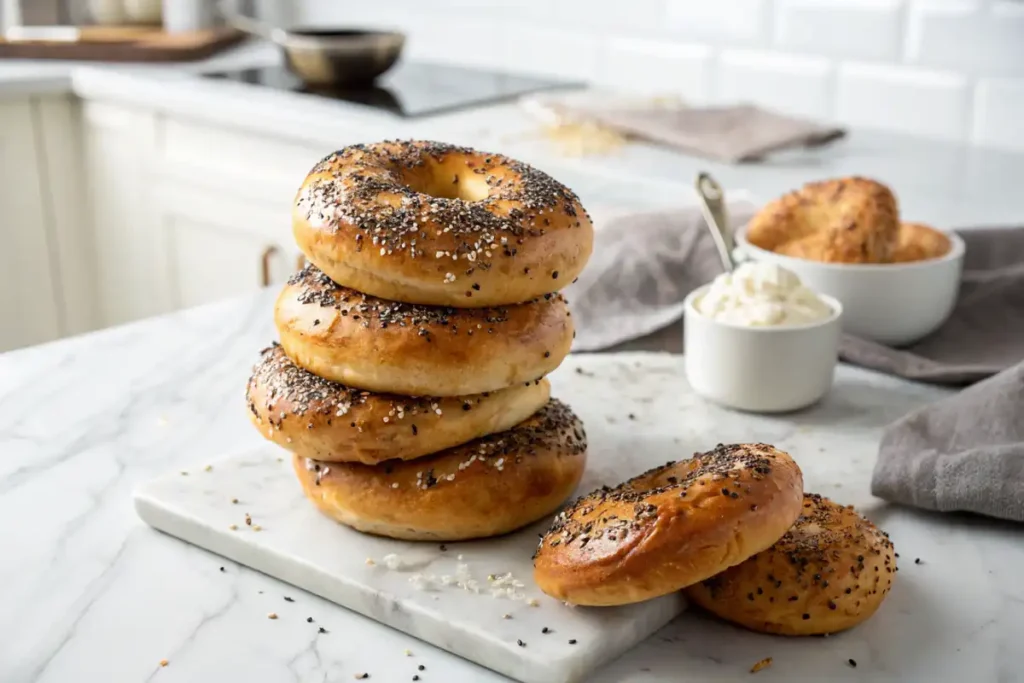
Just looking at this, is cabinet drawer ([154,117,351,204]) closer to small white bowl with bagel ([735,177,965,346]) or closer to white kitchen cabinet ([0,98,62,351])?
white kitchen cabinet ([0,98,62,351])

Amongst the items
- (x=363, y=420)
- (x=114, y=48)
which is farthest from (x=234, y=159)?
(x=363, y=420)

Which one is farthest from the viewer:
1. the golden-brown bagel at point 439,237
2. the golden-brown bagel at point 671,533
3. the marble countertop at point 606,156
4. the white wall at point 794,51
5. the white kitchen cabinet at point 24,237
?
the white kitchen cabinet at point 24,237

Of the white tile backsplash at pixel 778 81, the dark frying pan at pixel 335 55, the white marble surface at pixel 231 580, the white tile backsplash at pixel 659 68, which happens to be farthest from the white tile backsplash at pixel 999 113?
the dark frying pan at pixel 335 55

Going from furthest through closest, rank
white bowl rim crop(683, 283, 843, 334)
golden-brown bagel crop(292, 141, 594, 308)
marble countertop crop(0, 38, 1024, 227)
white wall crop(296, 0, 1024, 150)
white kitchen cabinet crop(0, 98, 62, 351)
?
white kitchen cabinet crop(0, 98, 62, 351), white wall crop(296, 0, 1024, 150), marble countertop crop(0, 38, 1024, 227), white bowl rim crop(683, 283, 843, 334), golden-brown bagel crop(292, 141, 594, 308)

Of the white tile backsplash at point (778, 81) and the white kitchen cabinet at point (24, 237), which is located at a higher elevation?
the white tile backsplash at point (778, 81)

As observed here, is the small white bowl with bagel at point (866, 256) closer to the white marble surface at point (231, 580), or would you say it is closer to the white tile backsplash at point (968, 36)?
the white marble surface at point (231, 580)

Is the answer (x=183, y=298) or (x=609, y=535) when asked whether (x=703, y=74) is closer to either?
(x=183, y=298)

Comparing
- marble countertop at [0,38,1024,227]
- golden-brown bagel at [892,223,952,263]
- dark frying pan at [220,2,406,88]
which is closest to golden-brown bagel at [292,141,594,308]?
golden-brown bagel at [892,223,952,263]
